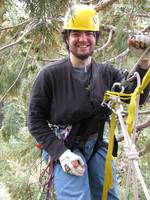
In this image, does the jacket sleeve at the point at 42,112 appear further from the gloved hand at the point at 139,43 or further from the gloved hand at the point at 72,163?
the gloved hand at the point at 139,43

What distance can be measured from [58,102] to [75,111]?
0.08m

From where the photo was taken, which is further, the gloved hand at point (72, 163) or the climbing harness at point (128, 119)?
the gloved hand at point (72, 163)

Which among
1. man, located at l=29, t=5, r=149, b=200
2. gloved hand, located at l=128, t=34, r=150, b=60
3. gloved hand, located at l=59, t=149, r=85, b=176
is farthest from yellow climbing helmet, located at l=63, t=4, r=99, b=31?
gloved hand, located at l=59, t=149, r=85, b=176

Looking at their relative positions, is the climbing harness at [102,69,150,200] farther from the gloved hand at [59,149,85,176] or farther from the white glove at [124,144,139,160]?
the gloved hand at [59,149,85,176]

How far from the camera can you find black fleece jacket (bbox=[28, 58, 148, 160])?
5.41ft

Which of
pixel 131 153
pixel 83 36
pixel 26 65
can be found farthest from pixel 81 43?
pixel 26 65

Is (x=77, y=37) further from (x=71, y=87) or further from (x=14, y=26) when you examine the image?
(x=14, y=26)

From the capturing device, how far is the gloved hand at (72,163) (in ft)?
5.11

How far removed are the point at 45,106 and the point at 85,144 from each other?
0.71ft

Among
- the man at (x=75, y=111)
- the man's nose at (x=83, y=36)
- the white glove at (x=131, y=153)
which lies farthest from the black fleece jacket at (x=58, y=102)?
the white glove at (x=131, y=153)

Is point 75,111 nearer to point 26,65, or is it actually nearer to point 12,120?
point 12,120

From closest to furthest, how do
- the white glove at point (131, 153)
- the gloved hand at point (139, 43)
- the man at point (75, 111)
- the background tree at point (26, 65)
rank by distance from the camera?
the white glove at point (131, 153) → the gloved hand at point (139, 43) → the man at point (75, 111) → the background tree at point (26, 65)

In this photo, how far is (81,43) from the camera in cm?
168

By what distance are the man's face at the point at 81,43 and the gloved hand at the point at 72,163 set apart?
386 mm
